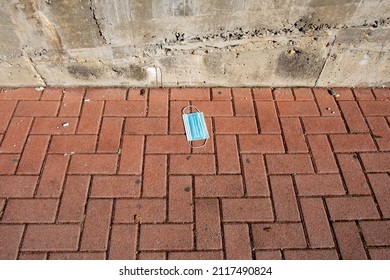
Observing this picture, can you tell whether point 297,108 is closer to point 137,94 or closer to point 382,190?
point 382,190

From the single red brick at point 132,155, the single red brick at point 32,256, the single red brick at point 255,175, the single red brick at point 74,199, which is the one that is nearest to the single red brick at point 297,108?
the single red brick at point 255,175

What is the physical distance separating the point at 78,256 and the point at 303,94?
2.01 meters

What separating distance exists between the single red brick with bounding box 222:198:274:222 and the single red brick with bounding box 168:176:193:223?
0.71ft

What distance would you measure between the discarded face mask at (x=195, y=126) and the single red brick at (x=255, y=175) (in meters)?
0.34

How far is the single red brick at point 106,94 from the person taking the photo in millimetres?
2686

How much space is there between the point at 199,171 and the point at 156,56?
2.92 ft

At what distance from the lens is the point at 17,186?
2184mm

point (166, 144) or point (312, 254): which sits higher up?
point (166, 144)

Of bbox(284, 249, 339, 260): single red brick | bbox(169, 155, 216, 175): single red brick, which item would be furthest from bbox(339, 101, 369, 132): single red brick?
bbox(169, 155, 216, 175): single red brick

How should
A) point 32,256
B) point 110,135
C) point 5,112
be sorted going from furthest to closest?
1. point 5,112
2. point 110,135
3. point 32,256

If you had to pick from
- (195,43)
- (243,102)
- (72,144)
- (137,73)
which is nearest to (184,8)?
(195,43)

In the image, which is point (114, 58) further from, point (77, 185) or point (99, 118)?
point (77, 185)

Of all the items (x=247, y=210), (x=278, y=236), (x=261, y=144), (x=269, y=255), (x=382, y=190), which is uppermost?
(x=261, y=144)

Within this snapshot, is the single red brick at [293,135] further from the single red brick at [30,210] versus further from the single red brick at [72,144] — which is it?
the single red brick at [30,210]
